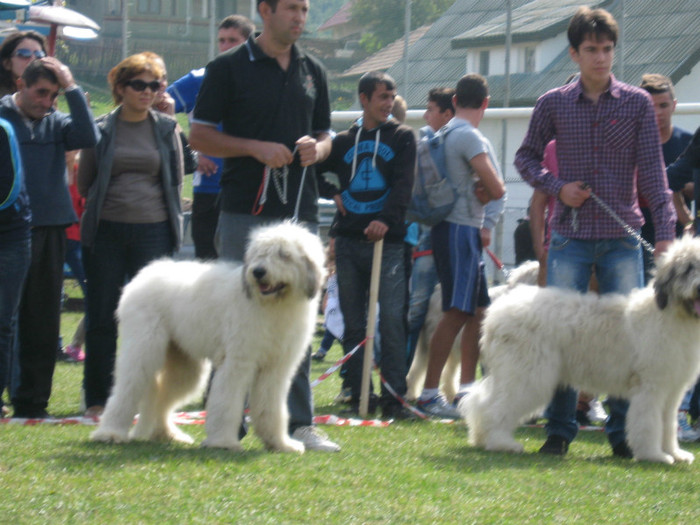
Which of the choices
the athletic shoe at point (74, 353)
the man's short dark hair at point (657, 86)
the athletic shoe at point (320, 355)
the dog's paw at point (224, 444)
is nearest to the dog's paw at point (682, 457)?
the dog's paw at point (224, 444)

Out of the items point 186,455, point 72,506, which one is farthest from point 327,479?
point 72,506

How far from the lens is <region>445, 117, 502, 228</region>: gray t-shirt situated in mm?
7512

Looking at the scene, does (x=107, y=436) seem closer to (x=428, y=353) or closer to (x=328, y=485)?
(x=328, y=485)

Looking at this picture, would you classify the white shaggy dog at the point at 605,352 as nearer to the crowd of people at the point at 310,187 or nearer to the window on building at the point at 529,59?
the crowd of people at the point at 310,187

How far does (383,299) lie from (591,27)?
2.68m

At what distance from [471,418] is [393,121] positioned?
2484 mm

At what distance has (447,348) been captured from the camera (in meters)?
7.62

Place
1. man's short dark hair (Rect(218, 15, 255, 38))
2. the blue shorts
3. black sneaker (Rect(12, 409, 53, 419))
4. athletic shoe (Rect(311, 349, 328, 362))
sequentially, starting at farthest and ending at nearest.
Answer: athletic shoe (Rect(311, 349, 328, 362)) < man's short dark hair (Rect(218, 15, 255, 38)) < the blue shorts < black sneaker (Rect(12, 409, 53, 419))

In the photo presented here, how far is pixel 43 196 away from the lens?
6.79 meters

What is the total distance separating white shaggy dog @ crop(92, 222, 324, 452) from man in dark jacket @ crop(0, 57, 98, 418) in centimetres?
112

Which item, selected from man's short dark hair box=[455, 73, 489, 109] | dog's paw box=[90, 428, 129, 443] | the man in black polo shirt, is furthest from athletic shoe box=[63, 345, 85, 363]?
the man in black polo shirt

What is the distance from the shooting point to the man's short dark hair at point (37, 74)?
6629 millimetres

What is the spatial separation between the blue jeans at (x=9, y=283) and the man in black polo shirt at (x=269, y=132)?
50.8 inches

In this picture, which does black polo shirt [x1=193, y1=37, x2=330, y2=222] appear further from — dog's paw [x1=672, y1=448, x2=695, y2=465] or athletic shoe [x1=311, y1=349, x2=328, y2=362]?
athletic shoe [x1=311, y1=349, x2=328, y2=362]
